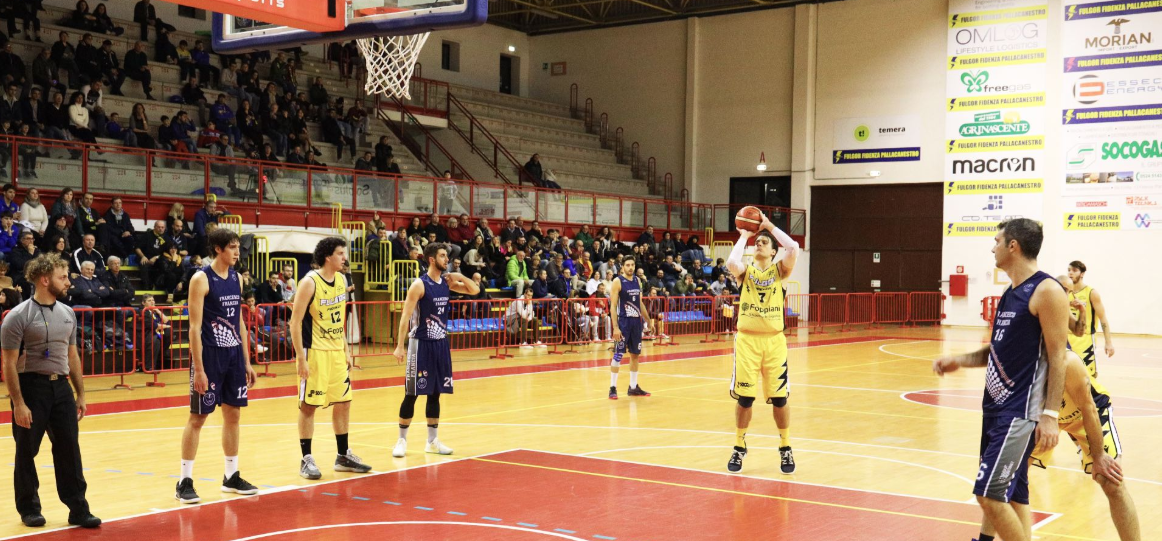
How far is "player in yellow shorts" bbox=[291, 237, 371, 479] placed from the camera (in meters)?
8.70

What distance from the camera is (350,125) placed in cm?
2842

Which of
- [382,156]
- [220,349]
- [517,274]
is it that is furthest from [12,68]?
[220,349]

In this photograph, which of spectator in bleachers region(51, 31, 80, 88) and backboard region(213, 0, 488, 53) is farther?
spectator in bleachers region(51, 31, 80, 88)

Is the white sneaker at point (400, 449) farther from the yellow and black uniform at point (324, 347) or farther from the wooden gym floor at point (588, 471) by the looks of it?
the yellow and black uniform at point (324, 347)

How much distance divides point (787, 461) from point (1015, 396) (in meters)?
3.96

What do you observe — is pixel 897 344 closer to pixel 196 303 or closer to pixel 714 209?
pixel 714 209

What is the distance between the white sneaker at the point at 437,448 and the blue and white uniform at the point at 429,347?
20.6 inches

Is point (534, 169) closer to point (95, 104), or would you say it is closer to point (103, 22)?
point (103, 22)

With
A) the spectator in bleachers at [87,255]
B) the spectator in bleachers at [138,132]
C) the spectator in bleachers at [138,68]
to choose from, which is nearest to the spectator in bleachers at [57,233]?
the spectator in bleachers at [87,255]

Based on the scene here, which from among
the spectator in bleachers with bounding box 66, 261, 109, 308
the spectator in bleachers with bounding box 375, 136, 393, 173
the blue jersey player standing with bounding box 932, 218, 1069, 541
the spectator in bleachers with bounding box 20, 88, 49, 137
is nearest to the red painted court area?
the blue jersey player standing with bounding box 932, 218, 1069, 541

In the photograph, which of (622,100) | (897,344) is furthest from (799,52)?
(897,344)

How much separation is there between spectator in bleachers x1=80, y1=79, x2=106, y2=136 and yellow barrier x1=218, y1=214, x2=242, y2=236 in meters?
3.84

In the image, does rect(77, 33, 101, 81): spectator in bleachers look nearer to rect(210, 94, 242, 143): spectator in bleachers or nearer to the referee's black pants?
rect(210, 94, 242, 143): spectator in bleachers

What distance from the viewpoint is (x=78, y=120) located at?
840 inches
